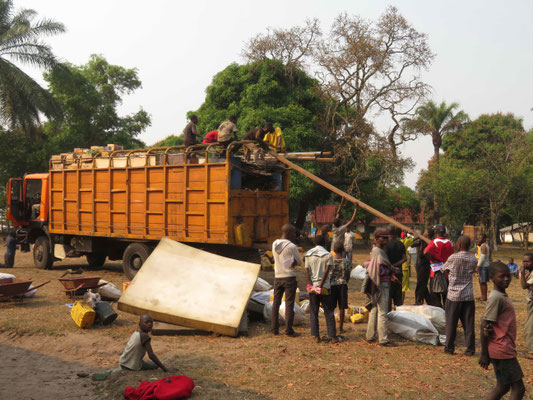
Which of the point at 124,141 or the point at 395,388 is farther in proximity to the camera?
the point at 124,141

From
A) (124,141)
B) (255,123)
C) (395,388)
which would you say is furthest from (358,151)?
(395,388)

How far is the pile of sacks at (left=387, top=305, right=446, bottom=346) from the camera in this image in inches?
262

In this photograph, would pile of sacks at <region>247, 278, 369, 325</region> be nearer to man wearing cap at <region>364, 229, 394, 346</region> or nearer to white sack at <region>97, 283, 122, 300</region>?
man wearing cap at <region>364, 229, 394, 346</region>

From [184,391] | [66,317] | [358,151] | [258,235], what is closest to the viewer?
[184,391]

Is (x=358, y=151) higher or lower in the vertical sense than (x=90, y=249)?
higher

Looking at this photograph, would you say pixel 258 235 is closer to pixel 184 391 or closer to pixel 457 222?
pixel 184 391

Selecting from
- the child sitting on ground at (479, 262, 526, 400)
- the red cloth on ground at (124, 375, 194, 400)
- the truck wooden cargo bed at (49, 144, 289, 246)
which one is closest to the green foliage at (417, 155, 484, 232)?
the truck wooden cargo bed at (49, 144, 289, 246)

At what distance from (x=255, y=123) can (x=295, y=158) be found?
1088cm

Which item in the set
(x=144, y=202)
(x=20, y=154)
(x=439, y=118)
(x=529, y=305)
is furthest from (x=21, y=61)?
(x=439, y=118)

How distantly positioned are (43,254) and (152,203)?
510 cm

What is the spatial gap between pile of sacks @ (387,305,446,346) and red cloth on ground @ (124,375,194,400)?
3.35 metres

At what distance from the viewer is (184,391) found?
182 inches

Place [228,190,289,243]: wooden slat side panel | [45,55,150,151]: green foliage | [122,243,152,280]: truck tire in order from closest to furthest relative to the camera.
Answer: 1. [228,190,289,243]: wooden slat side panel
2. [122,243,152,280]: truck tire
3. [45,55,150,151]: green foliage

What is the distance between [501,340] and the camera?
4.08 metres
